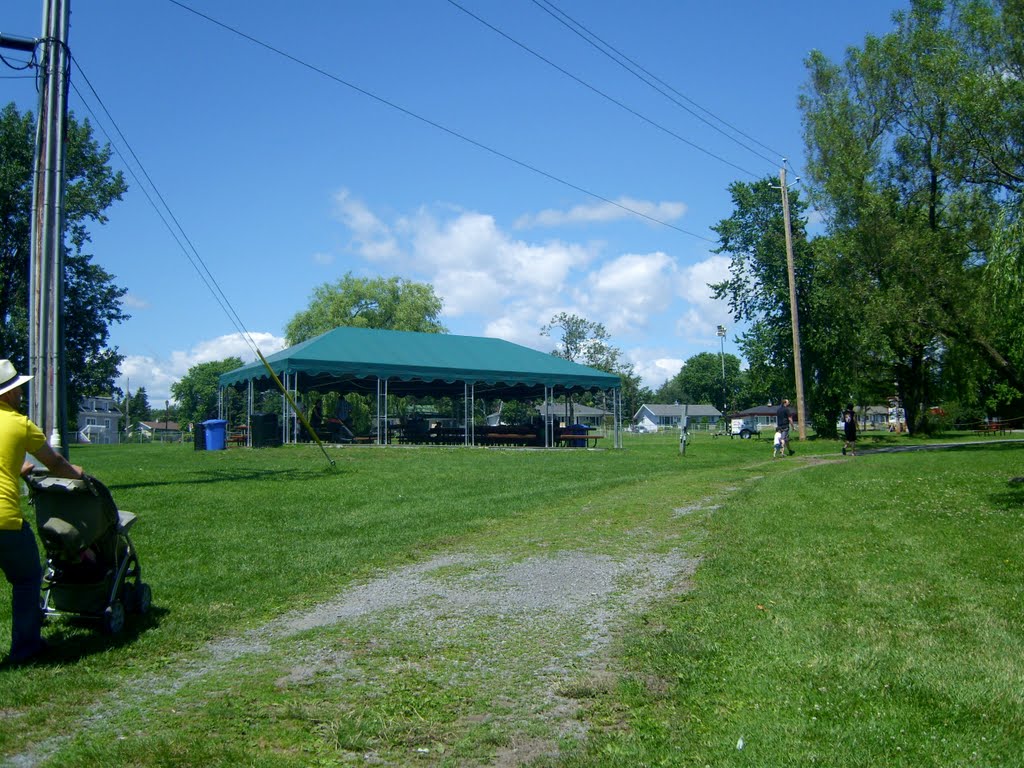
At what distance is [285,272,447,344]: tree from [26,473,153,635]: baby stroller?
57.4m

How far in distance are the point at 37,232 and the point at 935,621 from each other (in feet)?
42.4

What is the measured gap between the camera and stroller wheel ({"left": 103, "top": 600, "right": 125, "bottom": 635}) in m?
5.48

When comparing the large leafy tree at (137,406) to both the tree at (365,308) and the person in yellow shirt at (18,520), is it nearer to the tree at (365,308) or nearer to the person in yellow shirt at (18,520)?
the tree at (365,308)

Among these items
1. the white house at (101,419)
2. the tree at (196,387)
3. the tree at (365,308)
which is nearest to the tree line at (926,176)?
the tree at (365,308)

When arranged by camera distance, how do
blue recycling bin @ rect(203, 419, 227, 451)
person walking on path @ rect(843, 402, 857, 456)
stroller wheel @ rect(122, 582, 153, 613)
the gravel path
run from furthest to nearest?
blue recycling bin @ rect(203, 419, 227, 451) → person walking on path @ rect(843, 402, 857, 456) → stroller wheel @ rect(122, 582, 153, 613) → the gravel path

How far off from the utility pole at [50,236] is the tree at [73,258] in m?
33.3

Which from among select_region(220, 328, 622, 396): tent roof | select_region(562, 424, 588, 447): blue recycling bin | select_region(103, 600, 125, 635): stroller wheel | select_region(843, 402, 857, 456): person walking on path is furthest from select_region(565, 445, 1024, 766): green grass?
select_region(562, 424, 588, 447): blue recycling bin

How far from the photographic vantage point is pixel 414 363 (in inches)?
1216

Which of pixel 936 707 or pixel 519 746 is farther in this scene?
pixel 936 707

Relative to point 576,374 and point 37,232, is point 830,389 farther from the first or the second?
point 37,232

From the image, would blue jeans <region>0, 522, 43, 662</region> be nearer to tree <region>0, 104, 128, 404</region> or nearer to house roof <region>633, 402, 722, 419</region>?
tree <region>0, 104, 128, 404</region>

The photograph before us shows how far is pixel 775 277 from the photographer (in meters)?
43.5

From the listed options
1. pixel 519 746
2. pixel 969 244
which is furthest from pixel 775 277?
pixel 519 746

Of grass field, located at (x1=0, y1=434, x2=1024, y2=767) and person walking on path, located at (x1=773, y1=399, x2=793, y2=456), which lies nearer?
grass field, located at (x1=0, y1=434, x2=1024, y2=767)
